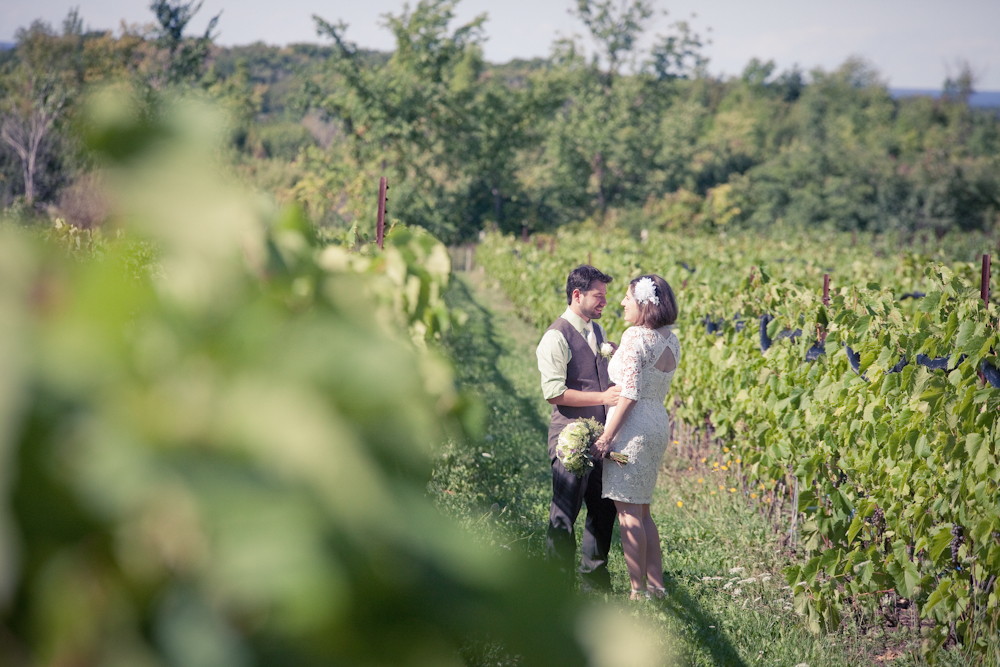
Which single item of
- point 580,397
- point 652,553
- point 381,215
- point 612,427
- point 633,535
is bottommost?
point 652,553

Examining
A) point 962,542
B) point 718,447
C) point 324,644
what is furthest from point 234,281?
point 718,447

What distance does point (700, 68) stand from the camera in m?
50.3

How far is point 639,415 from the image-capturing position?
4.34 metres

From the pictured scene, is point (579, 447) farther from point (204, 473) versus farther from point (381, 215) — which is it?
point (204, 473)

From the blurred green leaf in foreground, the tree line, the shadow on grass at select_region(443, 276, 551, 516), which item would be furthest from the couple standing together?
the tree line

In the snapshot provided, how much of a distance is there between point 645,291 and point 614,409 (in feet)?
2.02

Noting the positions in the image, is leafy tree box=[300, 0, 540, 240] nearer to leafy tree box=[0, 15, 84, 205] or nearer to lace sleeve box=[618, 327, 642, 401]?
leafy tree box=[0, 15, 84, 205]

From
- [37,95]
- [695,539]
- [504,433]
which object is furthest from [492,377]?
[37,95]

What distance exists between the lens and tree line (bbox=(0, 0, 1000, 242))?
35250 millimetres

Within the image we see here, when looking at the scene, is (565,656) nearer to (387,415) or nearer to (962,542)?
(387,415)

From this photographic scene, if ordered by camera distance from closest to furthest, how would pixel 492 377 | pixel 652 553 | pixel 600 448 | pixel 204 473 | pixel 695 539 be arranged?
1. pixel 204 473
2. pixel 600 448
3. pixel 652 553
4. pixel 695 539
5. pixel 492 377

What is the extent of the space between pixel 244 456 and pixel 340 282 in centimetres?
13

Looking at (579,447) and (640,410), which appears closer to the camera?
(579,447)

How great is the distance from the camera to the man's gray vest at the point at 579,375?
4480 mm
